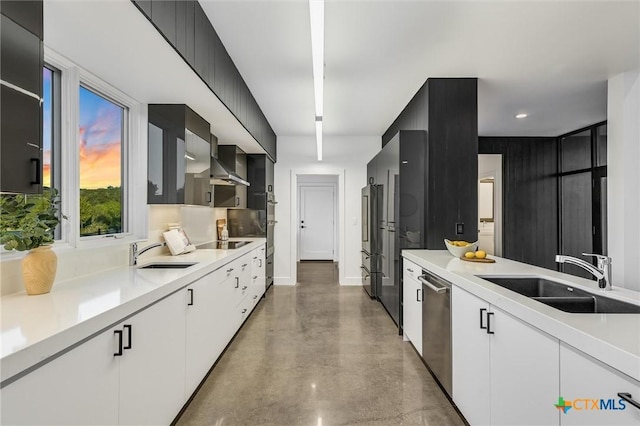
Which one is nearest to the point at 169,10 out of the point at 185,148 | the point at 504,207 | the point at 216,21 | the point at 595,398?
the point at 216,21

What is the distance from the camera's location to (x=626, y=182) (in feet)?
10.5

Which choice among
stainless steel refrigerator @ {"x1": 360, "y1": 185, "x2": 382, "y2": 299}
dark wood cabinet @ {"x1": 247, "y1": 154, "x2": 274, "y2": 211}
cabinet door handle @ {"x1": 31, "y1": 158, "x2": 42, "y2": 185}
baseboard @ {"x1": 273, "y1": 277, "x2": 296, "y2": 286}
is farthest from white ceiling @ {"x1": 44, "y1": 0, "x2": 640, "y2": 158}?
baseboard @ {"x1": 273, "y1": 277, "x2": 296, "y2": 286}

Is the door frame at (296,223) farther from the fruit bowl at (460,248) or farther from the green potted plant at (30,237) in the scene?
the green potted plant at (30,237)

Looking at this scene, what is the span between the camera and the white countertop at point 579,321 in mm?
914

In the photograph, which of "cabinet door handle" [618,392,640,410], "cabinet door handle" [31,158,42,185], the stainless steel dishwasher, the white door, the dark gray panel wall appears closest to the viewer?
"cabinet door handle" [618,392,640,410]

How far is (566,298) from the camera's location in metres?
1.65

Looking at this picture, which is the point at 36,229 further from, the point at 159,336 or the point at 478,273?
the point at 478,273

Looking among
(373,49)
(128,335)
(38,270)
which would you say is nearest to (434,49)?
(373,49)

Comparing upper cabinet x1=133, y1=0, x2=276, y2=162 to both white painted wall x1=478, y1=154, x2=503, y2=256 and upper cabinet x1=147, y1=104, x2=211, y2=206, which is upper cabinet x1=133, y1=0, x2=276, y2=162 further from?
white painted wall x1=478, y1=154, x2=503, y2=256

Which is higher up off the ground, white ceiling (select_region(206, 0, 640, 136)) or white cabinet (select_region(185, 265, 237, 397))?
white ceiling (select_region(206, 0, 640, 136))

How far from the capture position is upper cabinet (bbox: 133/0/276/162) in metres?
1.67

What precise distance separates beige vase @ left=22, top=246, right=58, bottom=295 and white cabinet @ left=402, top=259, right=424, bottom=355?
2.49 m

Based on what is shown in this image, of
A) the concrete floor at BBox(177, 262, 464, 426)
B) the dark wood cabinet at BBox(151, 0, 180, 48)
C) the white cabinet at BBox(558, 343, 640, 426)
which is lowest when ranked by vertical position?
the concrete floor at BBox(177, 262, 464, 426)

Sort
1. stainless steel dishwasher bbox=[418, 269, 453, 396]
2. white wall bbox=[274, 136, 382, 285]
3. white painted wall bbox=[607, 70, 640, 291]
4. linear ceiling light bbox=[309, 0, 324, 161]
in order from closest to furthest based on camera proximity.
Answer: linear ceiling light bbox=[309, 0, 324, 161] < stainless steel dishwasher bbox=[418, 269, 453, 396] < white painted wall bbox=[607, 70, 640, 291] < white wall bbox=[274, 136, 382, 285]
